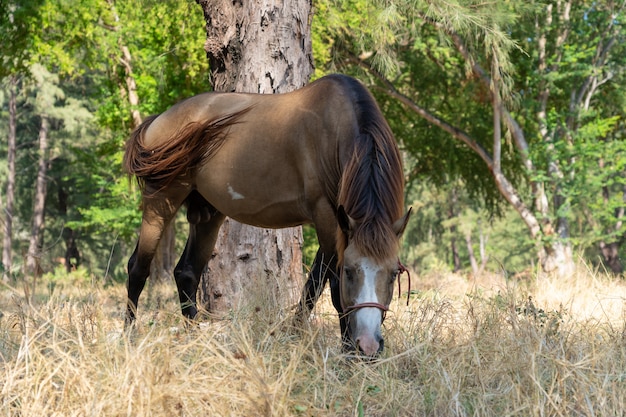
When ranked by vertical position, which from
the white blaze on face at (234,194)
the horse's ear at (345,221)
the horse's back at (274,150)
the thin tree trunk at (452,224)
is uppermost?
the horse's back at (274,150)

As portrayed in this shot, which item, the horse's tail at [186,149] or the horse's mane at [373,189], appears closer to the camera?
the horse's mane at [373,189]

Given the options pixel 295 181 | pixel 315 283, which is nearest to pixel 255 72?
pixel 295 181

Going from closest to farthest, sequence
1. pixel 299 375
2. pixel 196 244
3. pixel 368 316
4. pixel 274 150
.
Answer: pixel 299 375
pixel 368 316
pixel 274 150
pixel 196 244

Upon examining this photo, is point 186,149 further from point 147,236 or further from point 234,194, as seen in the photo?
point 147,236

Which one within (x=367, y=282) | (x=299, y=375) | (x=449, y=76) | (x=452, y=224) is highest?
(x=449, y=76)

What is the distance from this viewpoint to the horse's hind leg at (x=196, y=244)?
5730mm

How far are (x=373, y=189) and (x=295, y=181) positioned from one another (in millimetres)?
818

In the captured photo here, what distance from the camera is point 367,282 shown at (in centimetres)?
387

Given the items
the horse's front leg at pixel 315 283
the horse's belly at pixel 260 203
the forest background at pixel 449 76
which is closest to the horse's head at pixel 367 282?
the horse's front leg at pixel 315 283

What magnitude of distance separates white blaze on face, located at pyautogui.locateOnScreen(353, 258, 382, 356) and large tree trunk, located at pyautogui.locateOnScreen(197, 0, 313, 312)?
242cm

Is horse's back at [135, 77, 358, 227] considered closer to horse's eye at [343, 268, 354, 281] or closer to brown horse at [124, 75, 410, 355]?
brown horse at [124, 75, 410, 355]

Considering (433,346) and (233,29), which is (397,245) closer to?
(433,346)

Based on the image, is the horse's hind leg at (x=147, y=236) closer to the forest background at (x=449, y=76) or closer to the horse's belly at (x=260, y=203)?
the horse's belly at (x=260, y=203)

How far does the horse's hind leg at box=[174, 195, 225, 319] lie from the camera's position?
18.8ft
